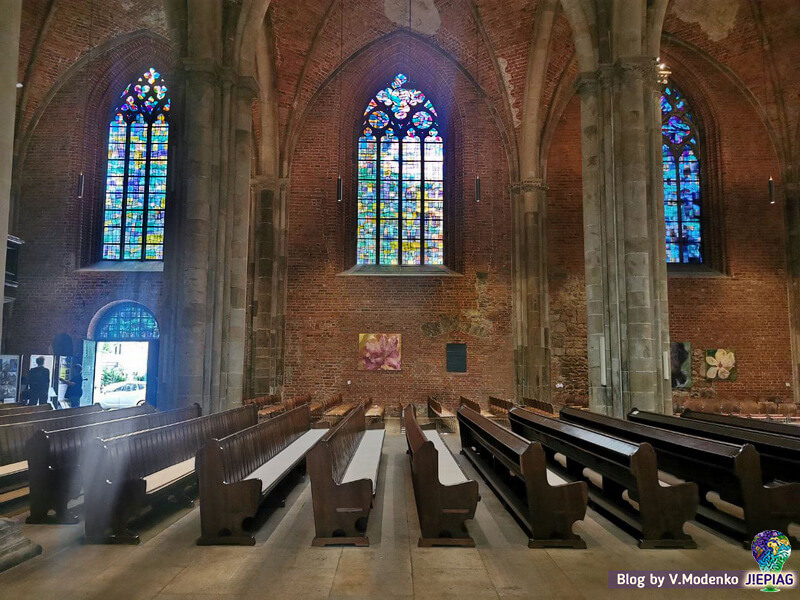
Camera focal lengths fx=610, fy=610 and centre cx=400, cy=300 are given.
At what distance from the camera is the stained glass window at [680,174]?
1900 centimetres

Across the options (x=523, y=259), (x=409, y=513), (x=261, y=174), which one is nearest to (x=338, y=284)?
(x=261, y=174)

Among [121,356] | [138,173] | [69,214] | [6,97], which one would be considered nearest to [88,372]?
[121,356]

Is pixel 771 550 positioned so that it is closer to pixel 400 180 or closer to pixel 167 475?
pixel 167 475

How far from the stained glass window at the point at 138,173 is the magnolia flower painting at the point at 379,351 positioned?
273 inches

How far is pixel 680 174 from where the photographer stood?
63.0 feet

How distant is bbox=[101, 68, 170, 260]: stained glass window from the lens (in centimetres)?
1880

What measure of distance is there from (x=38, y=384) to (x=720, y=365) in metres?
18.0

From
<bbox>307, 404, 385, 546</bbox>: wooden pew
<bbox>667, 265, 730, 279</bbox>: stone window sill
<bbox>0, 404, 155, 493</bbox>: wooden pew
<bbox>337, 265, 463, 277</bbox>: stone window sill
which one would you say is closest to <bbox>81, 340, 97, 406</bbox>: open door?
<bbox>337, 265, 463, 277</bbox>: stone window sill

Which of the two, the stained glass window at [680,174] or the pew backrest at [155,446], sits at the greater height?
the stained glass window at [680,174]

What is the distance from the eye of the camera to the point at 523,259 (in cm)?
1777

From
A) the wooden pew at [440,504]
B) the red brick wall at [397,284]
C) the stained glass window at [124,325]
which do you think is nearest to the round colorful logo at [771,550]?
the wooden pew at [440,504]

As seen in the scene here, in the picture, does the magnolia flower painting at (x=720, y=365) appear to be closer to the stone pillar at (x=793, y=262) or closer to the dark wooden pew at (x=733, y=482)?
the stone pillar at (x=793, y=262)

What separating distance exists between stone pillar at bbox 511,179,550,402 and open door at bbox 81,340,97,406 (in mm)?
11990

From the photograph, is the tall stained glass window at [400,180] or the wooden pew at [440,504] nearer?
the wooden pew at [440,504]
